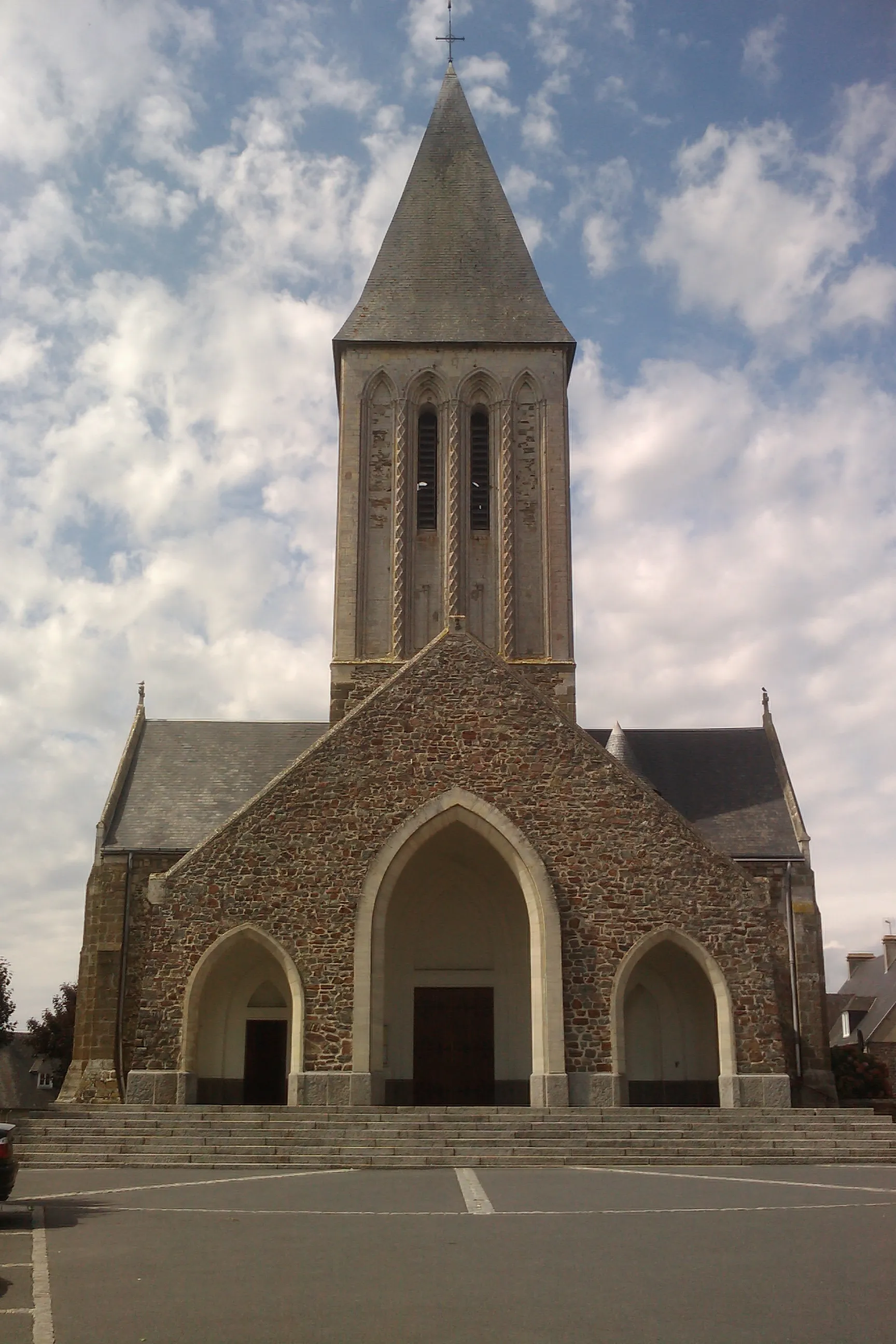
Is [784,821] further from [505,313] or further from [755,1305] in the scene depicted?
[755,1305]

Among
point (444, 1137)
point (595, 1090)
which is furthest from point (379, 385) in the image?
point (444, 1137)

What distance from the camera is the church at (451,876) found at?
64.8ft

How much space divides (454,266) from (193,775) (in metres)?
14.7

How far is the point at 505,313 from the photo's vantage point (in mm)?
30750

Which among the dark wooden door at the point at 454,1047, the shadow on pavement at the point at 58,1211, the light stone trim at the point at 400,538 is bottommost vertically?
the shadow on pavement at the point at 58,1211

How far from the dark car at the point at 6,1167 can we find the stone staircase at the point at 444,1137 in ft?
16.3

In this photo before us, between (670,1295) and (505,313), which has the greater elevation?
(505,313)

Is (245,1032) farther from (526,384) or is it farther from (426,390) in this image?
(526,384)

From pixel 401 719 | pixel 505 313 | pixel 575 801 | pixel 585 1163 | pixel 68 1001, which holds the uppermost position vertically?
pixel 505 313

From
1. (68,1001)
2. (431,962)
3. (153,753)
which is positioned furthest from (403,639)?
(68,1001)

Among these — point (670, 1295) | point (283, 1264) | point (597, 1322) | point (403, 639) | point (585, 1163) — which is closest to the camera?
point (597, 1322)

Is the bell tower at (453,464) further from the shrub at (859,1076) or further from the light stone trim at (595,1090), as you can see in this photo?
the shrub at (859,1076)

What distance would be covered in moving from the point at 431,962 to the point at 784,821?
823cm

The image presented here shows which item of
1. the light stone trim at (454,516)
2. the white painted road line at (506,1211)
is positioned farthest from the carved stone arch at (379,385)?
the white painted road line at (506,1211)
